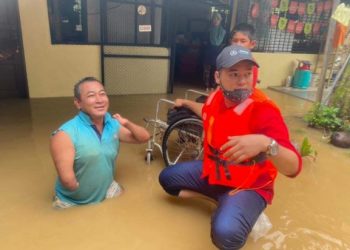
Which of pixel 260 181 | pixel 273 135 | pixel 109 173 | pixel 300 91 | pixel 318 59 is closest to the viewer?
pixel 273 135

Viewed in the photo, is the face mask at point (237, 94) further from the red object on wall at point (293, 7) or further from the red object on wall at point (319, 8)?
the red object on wall at point (319, 8)

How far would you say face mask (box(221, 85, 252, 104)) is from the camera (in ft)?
4.96

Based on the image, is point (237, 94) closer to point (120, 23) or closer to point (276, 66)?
point (120, 23)

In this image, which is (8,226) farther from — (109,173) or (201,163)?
(201,163)

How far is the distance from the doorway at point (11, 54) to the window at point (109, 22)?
484 millimetres

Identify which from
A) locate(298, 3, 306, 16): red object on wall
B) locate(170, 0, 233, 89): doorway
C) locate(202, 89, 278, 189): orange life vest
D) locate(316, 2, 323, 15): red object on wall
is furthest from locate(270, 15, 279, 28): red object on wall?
locate(202, 89, 278, 189): orange life vest

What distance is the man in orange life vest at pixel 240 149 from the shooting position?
4.20ft

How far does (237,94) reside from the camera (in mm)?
1523

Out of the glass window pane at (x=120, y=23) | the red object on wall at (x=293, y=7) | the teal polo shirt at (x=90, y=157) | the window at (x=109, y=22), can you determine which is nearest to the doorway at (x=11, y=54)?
the window at (x=109, y=22)

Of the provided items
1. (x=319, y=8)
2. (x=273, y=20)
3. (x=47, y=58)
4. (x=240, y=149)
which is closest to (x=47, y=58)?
(x=47, y=58)

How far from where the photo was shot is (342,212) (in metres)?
2.19

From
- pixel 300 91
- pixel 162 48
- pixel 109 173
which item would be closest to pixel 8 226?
pixel 109 173

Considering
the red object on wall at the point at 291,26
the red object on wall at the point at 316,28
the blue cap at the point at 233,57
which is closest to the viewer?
the blue cap at the point at 233,57

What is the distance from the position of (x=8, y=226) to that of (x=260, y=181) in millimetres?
1550
